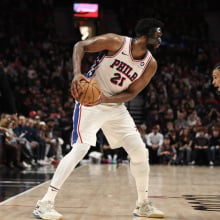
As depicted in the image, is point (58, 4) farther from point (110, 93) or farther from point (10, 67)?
point (110, 93)

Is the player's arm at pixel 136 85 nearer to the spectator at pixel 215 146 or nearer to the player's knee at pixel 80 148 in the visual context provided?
the player's knee at pixel 80 148

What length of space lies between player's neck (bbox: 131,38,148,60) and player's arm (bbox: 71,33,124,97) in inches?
4.5

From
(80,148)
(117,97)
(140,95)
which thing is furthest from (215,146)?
(80,148)

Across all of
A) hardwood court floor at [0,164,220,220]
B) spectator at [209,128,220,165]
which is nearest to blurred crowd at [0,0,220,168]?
spectator at [209,128,220,165]

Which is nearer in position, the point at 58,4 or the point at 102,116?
the point at 102,116

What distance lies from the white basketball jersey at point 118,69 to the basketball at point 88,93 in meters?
0.36

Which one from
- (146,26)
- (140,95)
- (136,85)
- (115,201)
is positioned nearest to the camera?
(146,26)

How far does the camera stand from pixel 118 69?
3957 mm

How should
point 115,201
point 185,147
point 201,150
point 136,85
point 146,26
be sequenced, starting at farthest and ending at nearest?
point 185,147 → point 201,150 → point 115,201 → point 136,85 → point 146,26

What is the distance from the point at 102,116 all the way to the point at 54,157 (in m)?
8.92

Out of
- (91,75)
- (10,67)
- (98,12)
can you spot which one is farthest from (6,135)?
(98,12)

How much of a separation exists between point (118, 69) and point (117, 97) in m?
0.24

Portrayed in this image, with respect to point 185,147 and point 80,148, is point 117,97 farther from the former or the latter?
point 185,147

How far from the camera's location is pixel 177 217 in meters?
3.85
